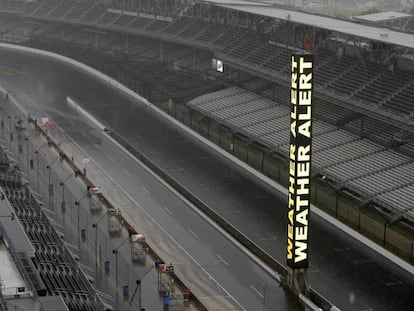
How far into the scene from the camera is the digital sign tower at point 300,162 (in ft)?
146

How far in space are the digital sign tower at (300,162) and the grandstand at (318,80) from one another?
9280 millimetres

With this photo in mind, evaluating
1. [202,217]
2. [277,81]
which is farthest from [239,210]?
[277,81]

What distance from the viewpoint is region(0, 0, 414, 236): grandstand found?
197ft

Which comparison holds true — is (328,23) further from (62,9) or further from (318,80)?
(62,9)

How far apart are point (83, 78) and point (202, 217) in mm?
45082

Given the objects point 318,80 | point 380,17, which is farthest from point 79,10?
point 318,80

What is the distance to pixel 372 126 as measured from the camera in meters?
65.4

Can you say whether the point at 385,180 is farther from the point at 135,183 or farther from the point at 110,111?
the point at 110,111

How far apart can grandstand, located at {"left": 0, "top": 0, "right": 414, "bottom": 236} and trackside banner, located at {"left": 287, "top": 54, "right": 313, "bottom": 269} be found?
9.30 m

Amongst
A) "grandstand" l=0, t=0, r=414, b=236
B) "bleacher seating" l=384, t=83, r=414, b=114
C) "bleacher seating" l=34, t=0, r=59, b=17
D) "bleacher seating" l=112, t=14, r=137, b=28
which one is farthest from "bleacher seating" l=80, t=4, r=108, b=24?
"bleacher seating" l=384, t=83, r=414, b=114

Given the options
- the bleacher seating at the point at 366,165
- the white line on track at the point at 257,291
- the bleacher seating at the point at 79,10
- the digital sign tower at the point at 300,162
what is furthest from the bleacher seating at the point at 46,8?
the digital sign tower at the point at 300,162

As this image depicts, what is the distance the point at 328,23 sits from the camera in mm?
75812

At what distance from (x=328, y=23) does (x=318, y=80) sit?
6.35 metres

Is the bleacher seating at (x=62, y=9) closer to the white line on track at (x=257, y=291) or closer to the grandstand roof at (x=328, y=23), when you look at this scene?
the grandstand roof at (x=328, y=23)
